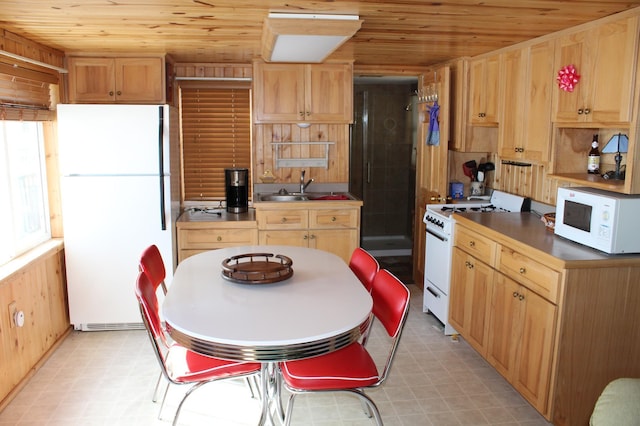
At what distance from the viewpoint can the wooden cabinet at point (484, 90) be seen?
393 cm

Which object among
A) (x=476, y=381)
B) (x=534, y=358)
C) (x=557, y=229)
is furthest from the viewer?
(x=476, y=381)

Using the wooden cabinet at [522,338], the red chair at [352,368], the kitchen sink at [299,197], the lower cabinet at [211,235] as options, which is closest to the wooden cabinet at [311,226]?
the lower cabinet at [211,235]

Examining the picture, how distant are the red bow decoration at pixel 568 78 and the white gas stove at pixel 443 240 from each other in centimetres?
103

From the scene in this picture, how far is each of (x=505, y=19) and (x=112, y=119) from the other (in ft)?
8.62

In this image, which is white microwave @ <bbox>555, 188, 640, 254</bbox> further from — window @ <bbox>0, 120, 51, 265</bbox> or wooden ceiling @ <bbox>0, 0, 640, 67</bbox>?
window @ <bbox>0, 120, 51, 265</bbox>

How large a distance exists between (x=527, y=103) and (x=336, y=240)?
5.90 ft

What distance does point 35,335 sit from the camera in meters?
3.41

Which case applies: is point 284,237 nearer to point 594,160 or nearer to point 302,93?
point 302,93

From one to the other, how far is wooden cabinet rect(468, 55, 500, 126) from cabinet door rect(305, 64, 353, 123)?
0.99 metres

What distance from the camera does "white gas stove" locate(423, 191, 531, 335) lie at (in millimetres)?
3910

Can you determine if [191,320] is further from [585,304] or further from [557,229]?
[557,229]

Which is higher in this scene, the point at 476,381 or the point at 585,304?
the point at 585,304

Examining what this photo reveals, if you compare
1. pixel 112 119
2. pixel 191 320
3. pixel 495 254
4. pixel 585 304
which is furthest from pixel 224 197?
pixel 585 304

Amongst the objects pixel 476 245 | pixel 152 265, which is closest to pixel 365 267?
pixel 476 245
